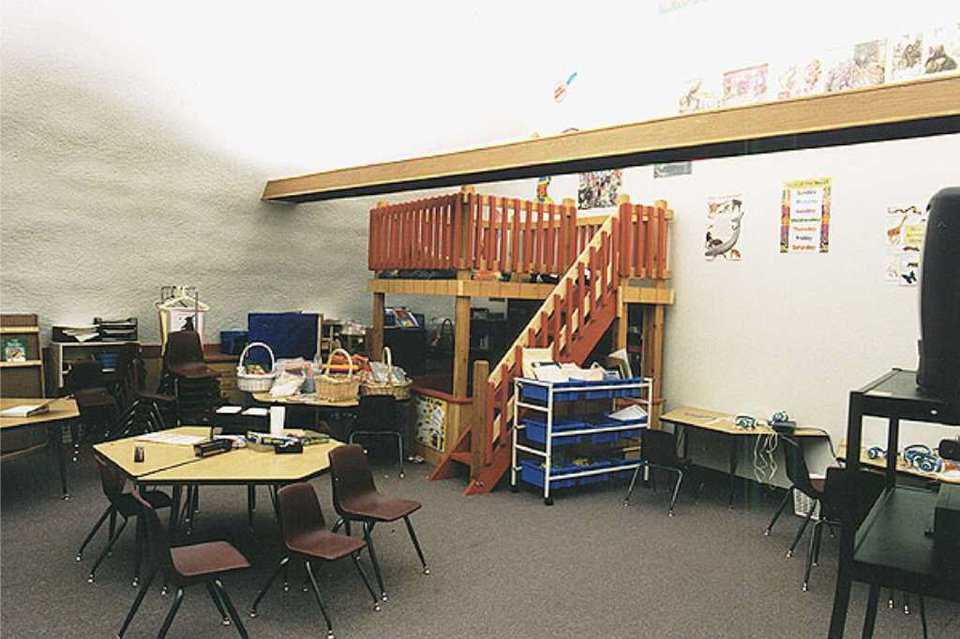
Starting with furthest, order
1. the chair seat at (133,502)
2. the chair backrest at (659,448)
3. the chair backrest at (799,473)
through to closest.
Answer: the chair backrest at (659,448) < the chair backrest at (799,473) < the chair seat at (133,502)

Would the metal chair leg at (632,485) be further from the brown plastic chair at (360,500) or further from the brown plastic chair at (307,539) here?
the brown plastic chair at (307,539)

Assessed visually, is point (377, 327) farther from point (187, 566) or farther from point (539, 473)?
point (187, 566)

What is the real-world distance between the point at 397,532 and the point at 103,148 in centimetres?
456

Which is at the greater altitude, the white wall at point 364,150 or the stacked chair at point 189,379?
the white wall at point 364,150

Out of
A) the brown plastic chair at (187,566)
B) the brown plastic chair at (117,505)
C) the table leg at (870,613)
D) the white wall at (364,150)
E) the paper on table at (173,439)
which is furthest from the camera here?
the white wall at (364,150)

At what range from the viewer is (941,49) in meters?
5.58

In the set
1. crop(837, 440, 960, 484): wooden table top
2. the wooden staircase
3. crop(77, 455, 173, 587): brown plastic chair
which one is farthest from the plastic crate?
crop(77, 455, 173, 587): brown plastic chair

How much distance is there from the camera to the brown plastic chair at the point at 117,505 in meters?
4.09

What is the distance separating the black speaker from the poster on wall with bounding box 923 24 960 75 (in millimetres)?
5111

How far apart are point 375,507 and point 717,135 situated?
9.86 feet

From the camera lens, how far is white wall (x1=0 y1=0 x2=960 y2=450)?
6.07 metres

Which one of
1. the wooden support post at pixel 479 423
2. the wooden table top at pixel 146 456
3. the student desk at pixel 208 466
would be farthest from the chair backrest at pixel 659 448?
the wooden table top at pixel 146 456

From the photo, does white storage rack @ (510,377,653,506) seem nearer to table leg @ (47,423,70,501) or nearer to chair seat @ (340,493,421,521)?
chair seat @ (340,493,421,521)

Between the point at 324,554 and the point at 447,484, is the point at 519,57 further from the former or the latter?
the point at 324,554
